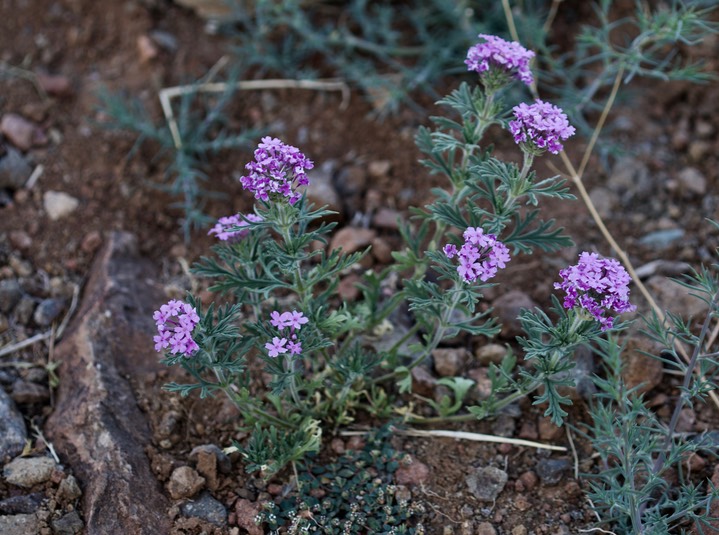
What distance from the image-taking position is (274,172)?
3.04m

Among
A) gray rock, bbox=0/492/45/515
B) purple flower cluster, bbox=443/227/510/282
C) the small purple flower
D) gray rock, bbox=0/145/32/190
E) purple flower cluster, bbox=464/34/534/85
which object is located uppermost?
purple flower cluster, bbox=464/34/534/85

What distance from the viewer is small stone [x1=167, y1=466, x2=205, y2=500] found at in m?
3.51

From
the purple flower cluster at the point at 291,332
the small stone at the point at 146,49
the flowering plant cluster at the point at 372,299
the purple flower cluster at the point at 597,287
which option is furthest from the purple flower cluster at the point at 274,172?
the small stone at the point at 146,49

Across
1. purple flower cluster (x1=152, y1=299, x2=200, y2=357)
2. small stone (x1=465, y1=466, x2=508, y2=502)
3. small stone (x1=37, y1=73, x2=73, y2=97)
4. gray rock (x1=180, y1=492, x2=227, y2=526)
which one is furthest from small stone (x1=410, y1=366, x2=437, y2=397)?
small stone (x1=37, y1=73, x2=73, y2=97)

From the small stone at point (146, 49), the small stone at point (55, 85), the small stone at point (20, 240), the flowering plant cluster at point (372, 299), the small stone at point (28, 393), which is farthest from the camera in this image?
the small stone at point (146, 49)

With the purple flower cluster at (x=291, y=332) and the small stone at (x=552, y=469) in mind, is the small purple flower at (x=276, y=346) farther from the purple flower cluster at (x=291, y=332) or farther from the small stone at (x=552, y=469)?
the small stone at (x=552, y=469)

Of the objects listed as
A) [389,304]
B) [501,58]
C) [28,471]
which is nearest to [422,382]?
[389,304]

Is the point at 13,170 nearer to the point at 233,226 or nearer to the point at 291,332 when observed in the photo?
the point at 233,226

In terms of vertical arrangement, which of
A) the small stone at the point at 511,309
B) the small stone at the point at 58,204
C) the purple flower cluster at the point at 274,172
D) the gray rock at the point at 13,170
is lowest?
the small stone at the point at 58,204

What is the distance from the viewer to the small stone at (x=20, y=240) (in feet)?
15.3

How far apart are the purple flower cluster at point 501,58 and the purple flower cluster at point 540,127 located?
0.21 metres

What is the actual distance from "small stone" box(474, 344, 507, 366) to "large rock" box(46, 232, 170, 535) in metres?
1.65

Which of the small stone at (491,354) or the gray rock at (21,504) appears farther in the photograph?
the small stone at (491,354)

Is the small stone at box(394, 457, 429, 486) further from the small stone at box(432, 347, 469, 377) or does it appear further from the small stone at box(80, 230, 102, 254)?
the small stone at box(80, 230, 102, 254)
